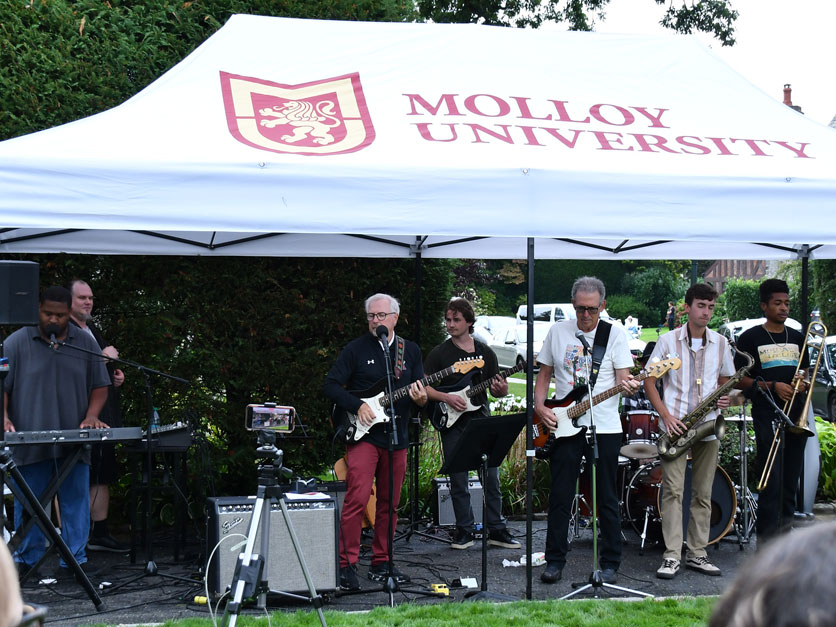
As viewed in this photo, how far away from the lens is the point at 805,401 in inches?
259

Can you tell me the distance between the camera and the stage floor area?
18.6 ft

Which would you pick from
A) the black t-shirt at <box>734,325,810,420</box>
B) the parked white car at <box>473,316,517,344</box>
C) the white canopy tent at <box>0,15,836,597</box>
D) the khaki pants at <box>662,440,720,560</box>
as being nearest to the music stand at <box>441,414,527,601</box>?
the white canopy tent at <box>0,15,836,597</box>

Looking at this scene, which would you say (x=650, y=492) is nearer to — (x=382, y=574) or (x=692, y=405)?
(x=692, y=405)

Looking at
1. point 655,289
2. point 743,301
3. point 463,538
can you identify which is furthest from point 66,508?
point 655,289

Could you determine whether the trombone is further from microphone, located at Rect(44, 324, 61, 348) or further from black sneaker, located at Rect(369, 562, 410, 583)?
microphone, located at Rect(44, 324, 61, 348)

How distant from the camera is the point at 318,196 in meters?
4.88

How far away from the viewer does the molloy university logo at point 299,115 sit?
5242mm

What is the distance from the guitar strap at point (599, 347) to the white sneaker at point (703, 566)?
1.65 metres

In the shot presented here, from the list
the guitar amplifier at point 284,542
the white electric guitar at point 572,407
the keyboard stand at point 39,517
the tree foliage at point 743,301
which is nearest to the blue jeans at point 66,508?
the keyboard stand at point 39,517

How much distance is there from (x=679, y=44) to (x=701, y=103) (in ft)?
3.44

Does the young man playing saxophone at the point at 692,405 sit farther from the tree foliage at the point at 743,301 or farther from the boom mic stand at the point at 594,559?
the tree foliage at the point at 743,301

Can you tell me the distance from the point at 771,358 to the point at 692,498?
1.21 metres

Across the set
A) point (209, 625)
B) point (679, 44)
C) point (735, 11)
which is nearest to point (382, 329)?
point (209, 625)

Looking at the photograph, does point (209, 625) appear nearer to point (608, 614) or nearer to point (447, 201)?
point (608, 614)
